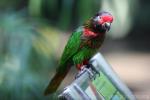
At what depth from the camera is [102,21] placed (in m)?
3.12

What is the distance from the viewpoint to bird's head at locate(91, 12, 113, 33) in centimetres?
310

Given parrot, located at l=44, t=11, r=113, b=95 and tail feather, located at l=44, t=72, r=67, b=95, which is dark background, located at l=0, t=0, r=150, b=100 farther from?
tail feather, located at l=44, t=72, r=67, b=95

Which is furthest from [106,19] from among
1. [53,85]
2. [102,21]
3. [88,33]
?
[53,85]

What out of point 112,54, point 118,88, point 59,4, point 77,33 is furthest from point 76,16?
point 112,54

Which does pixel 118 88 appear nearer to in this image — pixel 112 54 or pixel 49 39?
pixel 49 39

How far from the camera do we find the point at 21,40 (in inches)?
149

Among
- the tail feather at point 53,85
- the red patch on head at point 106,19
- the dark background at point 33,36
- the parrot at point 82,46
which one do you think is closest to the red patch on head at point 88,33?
the parrot at point 82,46

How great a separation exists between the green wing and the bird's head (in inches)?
3.8

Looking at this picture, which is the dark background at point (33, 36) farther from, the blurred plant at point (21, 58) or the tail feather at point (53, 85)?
the tail feather at point (53, 85)

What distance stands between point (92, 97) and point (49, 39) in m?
1.77

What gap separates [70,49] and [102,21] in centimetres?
22

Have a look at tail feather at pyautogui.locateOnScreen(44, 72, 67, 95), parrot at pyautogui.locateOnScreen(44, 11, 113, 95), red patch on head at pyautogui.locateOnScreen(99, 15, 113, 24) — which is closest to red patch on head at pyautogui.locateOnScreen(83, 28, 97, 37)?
parrot at pyautogui.locateOnScreen(44, 11, 113, 95)

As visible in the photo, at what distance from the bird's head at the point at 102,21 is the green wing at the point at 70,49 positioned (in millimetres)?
97

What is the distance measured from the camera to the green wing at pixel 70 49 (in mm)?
3225
